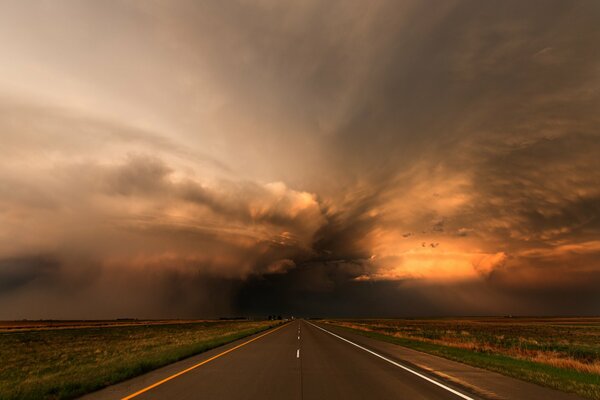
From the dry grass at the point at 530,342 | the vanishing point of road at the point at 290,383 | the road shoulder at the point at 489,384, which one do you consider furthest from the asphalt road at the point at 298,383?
the dry grass at the point at 530,342

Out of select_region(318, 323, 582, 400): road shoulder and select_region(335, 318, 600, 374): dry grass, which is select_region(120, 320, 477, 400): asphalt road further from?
select_region(335, 318, 600, 374): dry grass

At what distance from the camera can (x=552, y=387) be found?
10.6 m

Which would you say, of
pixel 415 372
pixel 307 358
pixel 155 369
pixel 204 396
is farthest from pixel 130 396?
pixel 307 358

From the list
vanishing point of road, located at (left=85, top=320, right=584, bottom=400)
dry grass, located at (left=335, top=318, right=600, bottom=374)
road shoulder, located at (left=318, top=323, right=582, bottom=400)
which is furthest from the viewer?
dry grass, located at (left=335, top=318, right=600, bottom=374)

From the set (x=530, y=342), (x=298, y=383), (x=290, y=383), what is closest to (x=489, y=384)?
(x=298, y=383)

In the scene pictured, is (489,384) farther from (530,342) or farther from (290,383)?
(530,342)

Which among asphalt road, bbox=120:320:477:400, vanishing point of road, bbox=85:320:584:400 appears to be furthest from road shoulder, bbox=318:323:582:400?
asphalt road, bbox=120:320:477:400

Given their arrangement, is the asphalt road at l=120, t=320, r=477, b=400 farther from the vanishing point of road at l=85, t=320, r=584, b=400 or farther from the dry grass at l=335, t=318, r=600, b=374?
the dry grass at l=335, t=318, r=600, b=374

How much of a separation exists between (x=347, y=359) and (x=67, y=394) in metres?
11.3

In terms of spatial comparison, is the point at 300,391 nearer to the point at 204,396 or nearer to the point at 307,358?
the point at 204,396

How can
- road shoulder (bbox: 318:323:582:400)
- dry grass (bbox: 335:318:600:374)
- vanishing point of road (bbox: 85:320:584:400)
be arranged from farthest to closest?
dry grass (bbox: 335:318:600:374), road shoulder (bbox: 318:323:582:400), vanishing point of road (bbox: 85:320:584:400)

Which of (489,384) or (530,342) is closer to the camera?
(489,384)

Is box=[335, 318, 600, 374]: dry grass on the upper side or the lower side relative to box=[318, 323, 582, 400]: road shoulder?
upper

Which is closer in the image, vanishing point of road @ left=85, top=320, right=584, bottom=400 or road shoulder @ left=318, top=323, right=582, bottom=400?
vanishing point of road @ left=85, top=320, right=584, bottom=400
